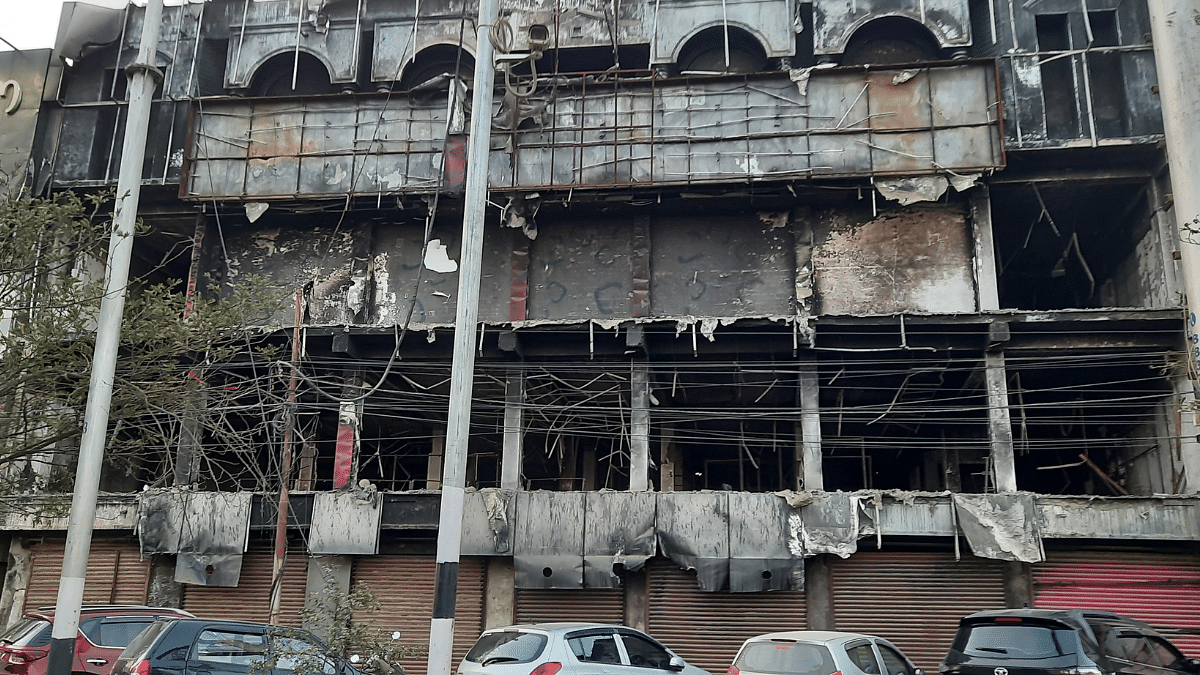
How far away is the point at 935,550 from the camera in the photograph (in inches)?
699

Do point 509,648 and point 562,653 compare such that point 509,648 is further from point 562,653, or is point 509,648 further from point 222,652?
point 222,652

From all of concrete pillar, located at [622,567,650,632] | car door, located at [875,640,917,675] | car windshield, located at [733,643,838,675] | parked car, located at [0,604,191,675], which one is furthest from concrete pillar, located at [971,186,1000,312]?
parked car, located at [0,604,191,675]

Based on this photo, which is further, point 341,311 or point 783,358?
point 341,311

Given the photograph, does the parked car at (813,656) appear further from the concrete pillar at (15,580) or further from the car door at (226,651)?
the concrete pillar at (15,580)

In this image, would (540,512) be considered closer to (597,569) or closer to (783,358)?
(597,569)

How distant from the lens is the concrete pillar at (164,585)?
754 inches

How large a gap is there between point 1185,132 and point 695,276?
31.0 ft

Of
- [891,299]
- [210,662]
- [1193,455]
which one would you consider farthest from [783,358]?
[210,662]

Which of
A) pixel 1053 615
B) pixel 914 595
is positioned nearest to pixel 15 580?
pixel 914 595

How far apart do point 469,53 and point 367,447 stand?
9.77 metres

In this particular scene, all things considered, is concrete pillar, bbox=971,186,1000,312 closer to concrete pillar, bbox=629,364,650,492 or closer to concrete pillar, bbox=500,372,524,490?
concrete pillar, bbox=629,364,650,492

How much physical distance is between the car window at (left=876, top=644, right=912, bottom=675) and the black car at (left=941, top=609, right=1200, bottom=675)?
1.03 meters

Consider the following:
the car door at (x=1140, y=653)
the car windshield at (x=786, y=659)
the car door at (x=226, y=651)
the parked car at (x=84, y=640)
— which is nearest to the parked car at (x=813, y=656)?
the car windshield at (x=786, y=659)

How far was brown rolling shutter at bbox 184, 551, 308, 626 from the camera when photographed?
18984 millimetres
